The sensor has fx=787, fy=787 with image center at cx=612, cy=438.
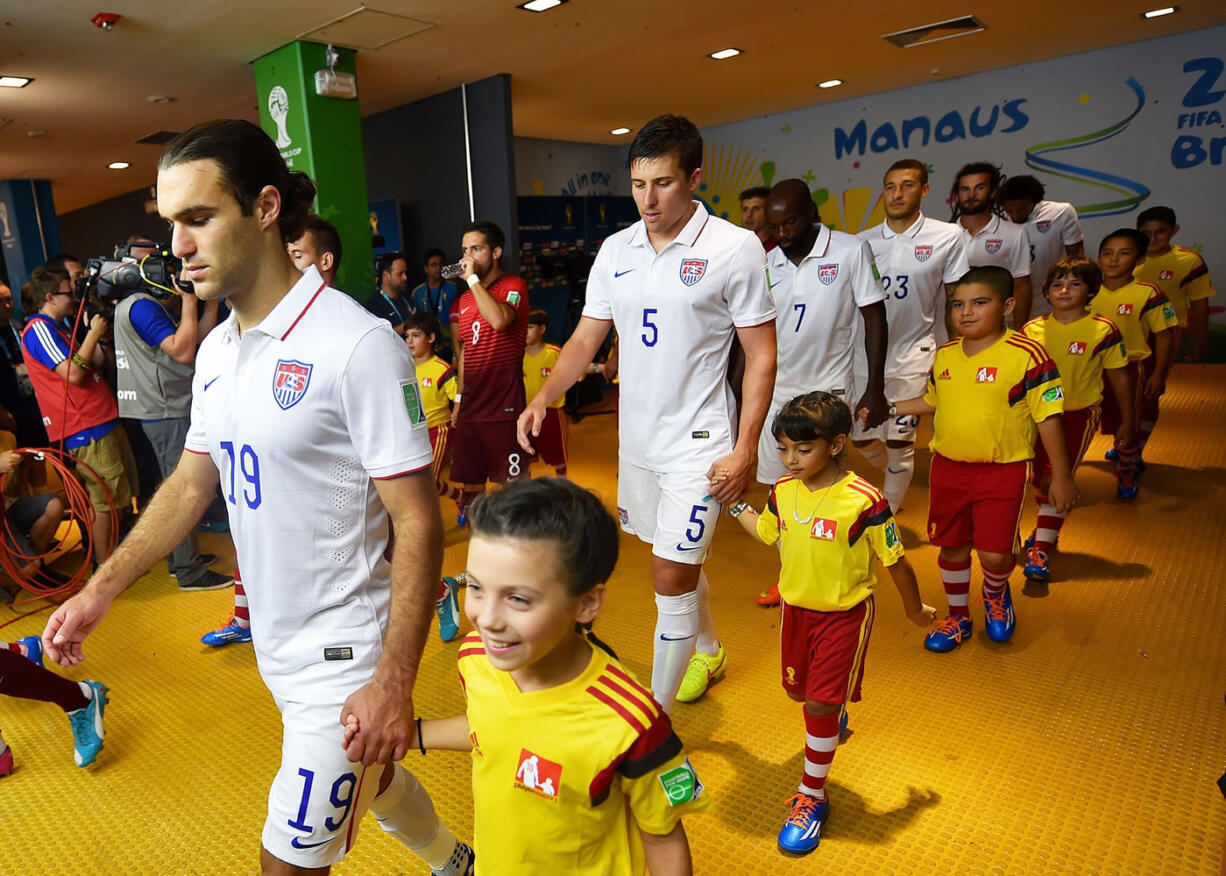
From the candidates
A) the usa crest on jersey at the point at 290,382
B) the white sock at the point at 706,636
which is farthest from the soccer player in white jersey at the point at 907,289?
the usa crest on jersey at the point at 290,382

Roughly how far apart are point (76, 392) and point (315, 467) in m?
3.45

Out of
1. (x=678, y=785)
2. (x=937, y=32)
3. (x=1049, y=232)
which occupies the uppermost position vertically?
(x=937, y=32)

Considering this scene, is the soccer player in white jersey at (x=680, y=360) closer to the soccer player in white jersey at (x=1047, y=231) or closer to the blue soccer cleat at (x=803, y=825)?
the blue soccer cleat at (x=803, y=825)

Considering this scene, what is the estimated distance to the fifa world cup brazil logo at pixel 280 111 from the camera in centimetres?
602

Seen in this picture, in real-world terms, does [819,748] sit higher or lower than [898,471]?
lower

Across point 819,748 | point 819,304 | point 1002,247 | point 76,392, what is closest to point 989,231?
point 1002,247

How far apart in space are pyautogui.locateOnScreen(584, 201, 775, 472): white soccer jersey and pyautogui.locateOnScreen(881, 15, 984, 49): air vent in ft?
18.5

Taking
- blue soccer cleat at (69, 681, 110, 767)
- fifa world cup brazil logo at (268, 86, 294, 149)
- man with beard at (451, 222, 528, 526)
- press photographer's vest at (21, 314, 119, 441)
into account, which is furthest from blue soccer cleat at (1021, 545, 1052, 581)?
fifa world cup brazil logo at (268, 86, 294, 149)

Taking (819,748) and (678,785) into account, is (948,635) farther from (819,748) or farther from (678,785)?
(678,785)

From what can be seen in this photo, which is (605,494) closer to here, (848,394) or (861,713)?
(848,394)

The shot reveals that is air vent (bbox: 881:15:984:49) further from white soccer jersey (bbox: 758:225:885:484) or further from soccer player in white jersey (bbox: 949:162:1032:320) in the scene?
white soccer jersey (bbox: 758:225:885:484)

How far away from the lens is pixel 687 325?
2.25m

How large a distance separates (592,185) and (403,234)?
5299mm

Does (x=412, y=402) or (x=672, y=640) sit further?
(x=672, y=640)
